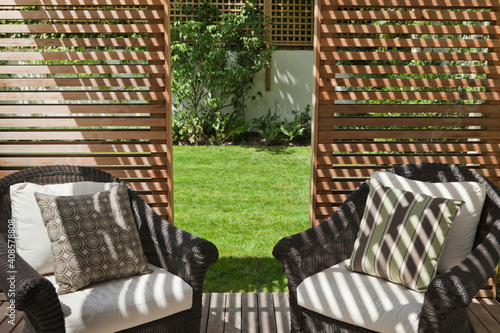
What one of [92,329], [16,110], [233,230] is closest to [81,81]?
[16,110]

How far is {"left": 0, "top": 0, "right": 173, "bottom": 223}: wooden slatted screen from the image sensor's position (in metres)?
3.00

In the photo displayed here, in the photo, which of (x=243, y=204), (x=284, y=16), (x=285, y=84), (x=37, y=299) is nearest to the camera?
(x=37, y=299)

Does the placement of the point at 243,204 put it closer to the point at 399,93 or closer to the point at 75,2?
the point at 399,93

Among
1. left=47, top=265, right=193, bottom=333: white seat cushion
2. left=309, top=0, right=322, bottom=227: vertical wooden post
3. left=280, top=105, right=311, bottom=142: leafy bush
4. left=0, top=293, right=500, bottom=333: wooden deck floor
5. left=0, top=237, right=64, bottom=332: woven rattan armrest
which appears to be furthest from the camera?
left=280, top=105, right=311, bottom=142: leafy bush

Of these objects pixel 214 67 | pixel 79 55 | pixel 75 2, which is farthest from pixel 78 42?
pixel 214 67

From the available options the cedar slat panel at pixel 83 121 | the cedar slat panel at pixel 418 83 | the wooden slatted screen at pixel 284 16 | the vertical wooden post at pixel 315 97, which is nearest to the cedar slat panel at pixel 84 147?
the cedar slat panel at pixel 83 121

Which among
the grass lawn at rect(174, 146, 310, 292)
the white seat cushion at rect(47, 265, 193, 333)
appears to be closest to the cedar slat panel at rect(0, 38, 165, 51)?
the white seat cushion at rect(47, 265, 193, 333)

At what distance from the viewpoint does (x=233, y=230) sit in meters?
4.77

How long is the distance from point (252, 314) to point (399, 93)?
1611mm

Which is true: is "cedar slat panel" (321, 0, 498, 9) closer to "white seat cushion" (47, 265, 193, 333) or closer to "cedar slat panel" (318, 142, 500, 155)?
"cedar slat panel" (318, 142, 500, 155)

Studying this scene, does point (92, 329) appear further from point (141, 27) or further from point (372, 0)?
point (372, 0)

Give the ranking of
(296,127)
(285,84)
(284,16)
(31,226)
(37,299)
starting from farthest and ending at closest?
(284,16) < (285,84) < (296,127) < (31,226) < (37,299)

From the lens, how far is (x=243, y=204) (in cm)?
543

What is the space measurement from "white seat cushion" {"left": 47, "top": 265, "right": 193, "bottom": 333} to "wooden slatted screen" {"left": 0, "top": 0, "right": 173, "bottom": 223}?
34.0 inches
